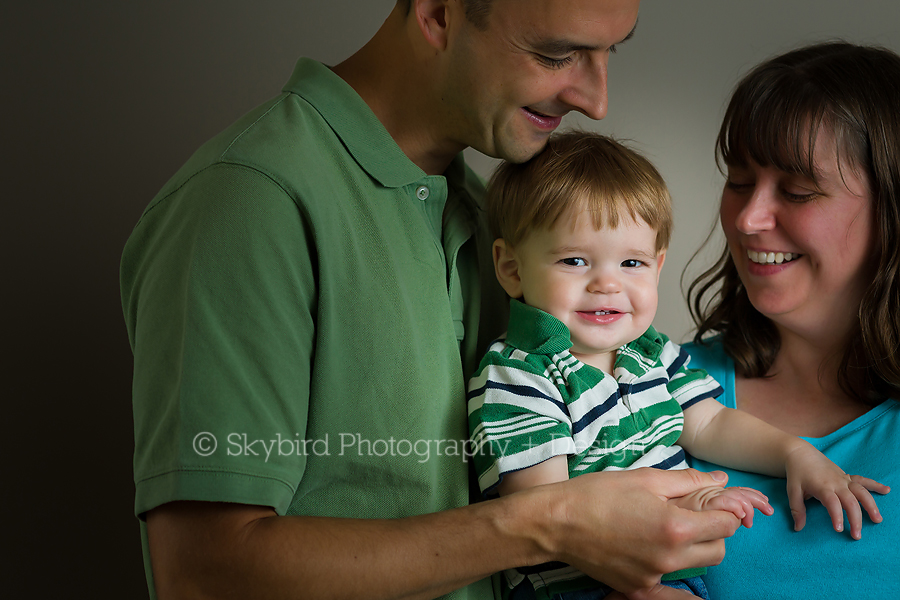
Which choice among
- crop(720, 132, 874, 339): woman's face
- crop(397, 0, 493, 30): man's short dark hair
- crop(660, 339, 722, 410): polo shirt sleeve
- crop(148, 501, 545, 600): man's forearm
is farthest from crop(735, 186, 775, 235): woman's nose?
crop(148, 501, 545, 600): man's forearm

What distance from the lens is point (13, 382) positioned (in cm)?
203

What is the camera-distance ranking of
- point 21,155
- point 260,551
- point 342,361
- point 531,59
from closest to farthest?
point 260,551 < point 342,361 < point 531,59 < point 21,155

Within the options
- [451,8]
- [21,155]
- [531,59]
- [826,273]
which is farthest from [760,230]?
[21,155]

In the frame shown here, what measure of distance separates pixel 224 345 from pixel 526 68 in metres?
0.81

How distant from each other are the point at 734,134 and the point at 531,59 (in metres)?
0.54

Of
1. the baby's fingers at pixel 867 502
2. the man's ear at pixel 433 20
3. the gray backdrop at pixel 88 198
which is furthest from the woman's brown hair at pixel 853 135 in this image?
the gray backdrop at pixel 88 198

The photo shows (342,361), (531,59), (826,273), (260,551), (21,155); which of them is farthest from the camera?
(21,155)

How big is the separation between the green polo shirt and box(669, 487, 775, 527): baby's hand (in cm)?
42

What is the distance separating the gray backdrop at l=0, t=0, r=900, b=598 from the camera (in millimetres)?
2012

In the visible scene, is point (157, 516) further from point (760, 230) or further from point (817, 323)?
point (817, 323)

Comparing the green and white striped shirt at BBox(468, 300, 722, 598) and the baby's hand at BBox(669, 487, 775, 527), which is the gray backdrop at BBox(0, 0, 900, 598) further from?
the baby's hand at BBox(669, 487, 775, 527)

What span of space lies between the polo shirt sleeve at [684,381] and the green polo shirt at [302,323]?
1.65 ft

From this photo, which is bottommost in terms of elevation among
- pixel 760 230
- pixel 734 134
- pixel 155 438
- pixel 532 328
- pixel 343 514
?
pixel 343 514

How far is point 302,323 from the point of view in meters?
1.18
